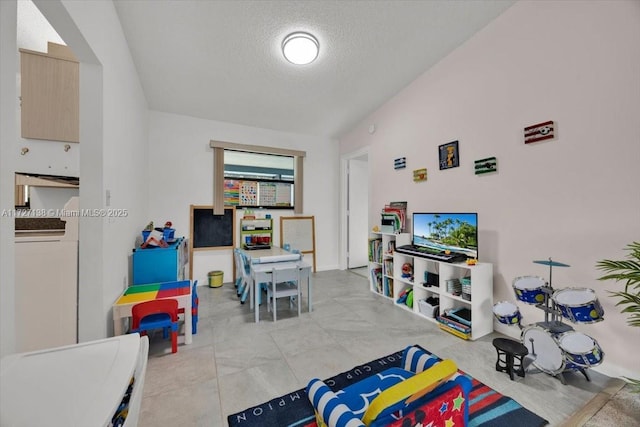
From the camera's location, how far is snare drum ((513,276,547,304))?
1.89 metres

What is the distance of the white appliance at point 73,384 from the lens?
0.64 metres

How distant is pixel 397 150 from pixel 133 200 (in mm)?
3407

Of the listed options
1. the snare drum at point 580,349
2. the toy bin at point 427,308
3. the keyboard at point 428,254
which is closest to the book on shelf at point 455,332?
the toy bin at point 427,308

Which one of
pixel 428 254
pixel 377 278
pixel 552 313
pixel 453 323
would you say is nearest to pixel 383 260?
pixel 377 278

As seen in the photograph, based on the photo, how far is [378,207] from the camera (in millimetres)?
4027

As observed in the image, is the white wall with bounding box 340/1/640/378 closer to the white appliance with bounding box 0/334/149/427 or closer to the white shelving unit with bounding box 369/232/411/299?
the white shelving unit with bounding box 369/232/411/299

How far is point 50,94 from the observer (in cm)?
178

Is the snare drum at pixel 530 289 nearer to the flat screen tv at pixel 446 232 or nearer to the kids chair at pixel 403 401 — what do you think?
the flat screen tv at pixel 446 232

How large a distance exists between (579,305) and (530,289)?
307 millimetres

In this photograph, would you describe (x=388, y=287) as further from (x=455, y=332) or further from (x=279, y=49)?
(x=279, y=49)

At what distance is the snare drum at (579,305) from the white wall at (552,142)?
1.08 ft

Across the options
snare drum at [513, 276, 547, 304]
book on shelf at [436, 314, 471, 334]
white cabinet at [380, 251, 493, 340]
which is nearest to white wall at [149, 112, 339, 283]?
white cabinet at [380, 251, 493, 340]

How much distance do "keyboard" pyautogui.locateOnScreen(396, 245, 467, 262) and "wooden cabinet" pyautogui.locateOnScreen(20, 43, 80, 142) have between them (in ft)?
10.9

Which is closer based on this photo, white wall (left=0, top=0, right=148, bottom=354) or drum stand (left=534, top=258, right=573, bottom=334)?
white wall (left=0, top=0, right=148, bottom=354)
